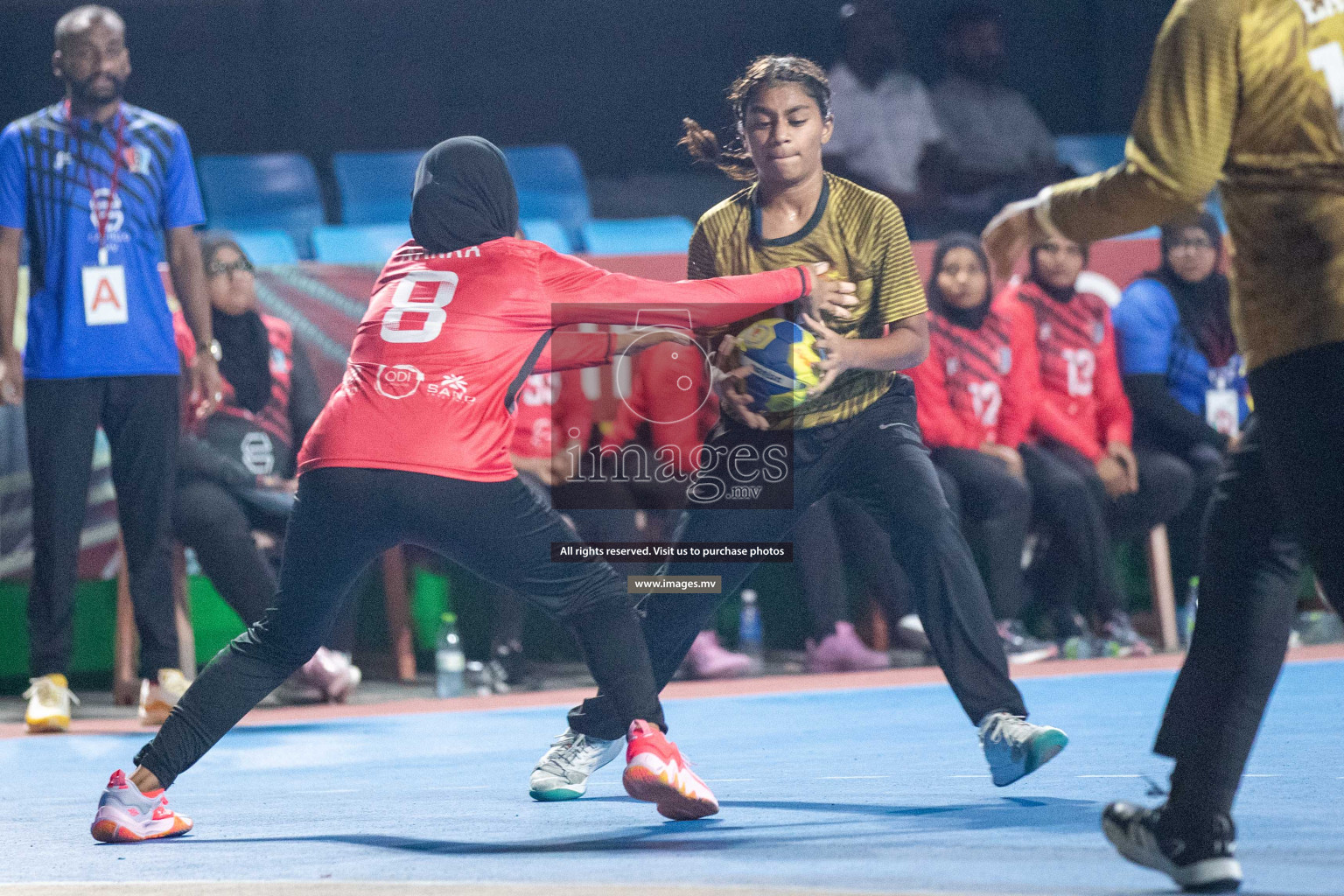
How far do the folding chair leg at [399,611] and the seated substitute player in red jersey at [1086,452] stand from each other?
118 inches

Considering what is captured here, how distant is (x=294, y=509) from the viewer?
11.7ft

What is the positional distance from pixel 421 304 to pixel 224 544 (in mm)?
3228

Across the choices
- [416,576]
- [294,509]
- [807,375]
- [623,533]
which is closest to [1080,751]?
[807,375]

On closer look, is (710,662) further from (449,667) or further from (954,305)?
(954,305)

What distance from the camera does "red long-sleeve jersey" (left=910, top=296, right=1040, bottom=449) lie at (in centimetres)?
739

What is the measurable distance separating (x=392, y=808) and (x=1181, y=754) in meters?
2.03

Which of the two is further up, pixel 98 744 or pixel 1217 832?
pixel 1217 832

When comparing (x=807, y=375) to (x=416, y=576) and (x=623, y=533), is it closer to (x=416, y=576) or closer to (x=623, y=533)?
(x=623, y=533)

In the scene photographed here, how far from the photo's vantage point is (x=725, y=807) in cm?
384

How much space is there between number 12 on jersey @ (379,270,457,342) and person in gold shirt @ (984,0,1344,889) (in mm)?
1410

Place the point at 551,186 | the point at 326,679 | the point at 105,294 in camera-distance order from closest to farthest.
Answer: the point at 105,294
the point at 326,679
the point at 551,186

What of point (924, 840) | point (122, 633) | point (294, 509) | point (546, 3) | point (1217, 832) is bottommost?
point (122, 633)

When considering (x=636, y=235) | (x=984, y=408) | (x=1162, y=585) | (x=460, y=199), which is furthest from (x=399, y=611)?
(x=460, y=199)

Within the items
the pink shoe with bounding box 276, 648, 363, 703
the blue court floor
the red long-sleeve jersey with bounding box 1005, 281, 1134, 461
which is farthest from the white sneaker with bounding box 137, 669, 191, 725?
the red long-sleeve jersey with bounding box 1005, 281, 1134, 461
